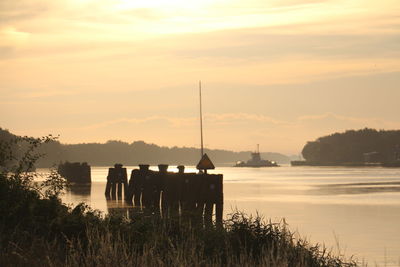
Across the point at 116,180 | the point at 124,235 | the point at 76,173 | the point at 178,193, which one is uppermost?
the point at 76,173

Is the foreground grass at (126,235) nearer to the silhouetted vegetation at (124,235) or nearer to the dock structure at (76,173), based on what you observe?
the silhouetted vegetation at (124,235)

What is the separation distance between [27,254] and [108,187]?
1646 inches

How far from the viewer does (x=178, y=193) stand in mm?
36531

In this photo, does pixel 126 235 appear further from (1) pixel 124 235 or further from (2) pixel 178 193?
(2) pixel 178 193

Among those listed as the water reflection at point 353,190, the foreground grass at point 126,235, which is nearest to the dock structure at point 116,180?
the water reflection at point 353,190

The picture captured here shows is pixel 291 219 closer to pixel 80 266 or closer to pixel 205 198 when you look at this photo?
pixel 205 198

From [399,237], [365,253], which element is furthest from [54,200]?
[399,237]

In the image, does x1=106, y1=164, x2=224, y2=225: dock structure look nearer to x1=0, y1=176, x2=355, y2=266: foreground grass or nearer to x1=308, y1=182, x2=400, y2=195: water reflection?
x1=0, y1=176, x2=355, y2=266: foreground grass

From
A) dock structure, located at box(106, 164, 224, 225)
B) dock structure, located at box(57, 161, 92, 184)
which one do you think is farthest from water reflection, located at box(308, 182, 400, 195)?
dock structure, located at box(106, 164, 224, 225)

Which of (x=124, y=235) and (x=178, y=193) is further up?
(x=178, y=193)

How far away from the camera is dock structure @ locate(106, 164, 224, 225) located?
32.9 metres

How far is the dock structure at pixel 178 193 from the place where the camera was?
32.9 m

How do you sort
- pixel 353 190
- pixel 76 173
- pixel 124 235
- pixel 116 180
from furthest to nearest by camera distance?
pixel 353 190, pixel 76 173, pixel 116 180, pixel 124 235

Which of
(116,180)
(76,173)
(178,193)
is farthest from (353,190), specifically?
(178,193)
